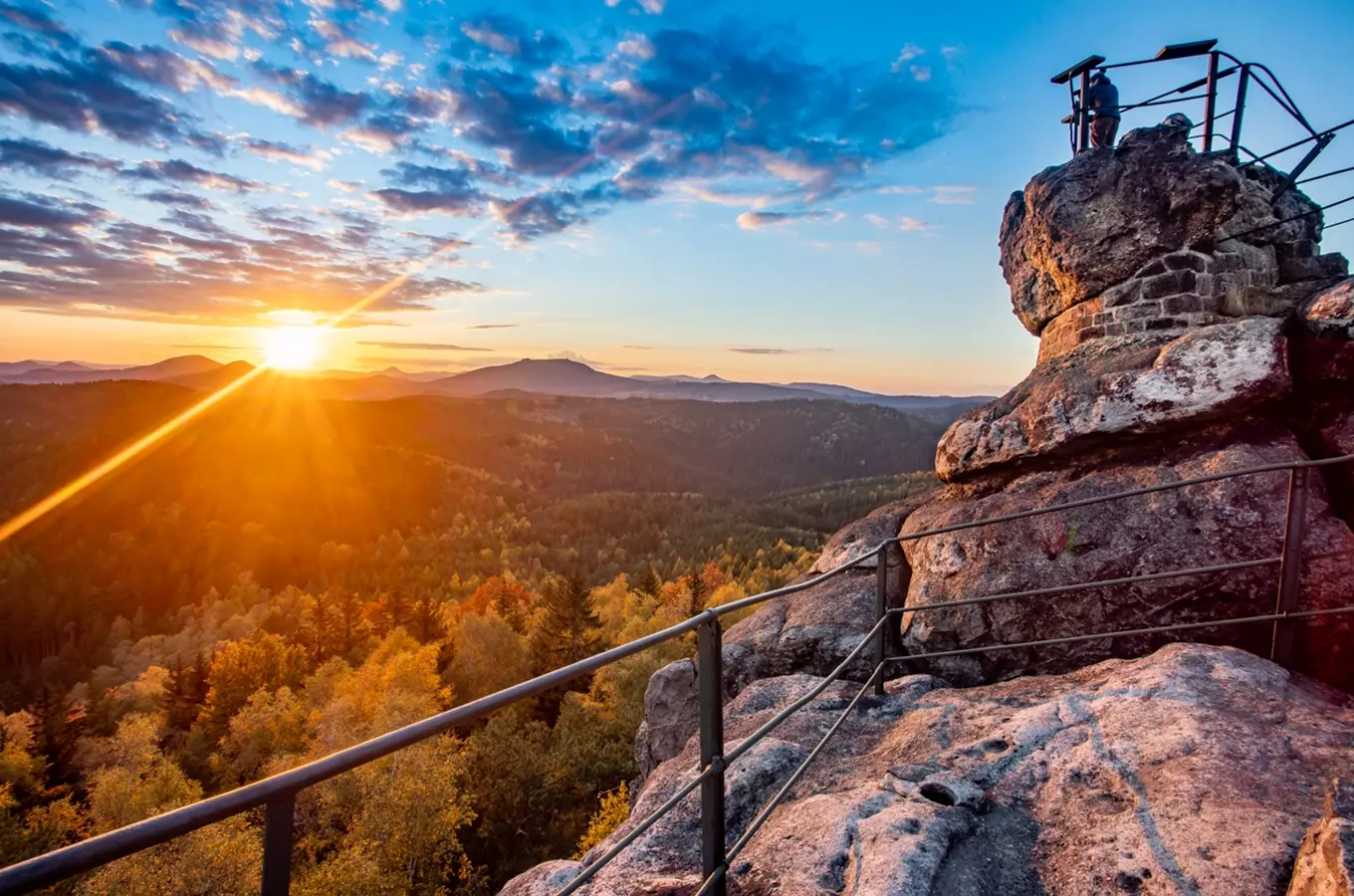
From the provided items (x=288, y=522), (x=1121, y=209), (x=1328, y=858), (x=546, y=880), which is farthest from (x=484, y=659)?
(x=288, y=522)

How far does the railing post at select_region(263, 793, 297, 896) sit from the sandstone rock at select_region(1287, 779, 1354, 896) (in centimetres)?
316

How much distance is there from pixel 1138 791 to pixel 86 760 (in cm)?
4993

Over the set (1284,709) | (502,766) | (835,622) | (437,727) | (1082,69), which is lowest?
(502,766)

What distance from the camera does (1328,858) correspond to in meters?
2.49

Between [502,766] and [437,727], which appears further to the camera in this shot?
[502,766]

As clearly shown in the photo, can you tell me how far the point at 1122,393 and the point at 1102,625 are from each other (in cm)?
261

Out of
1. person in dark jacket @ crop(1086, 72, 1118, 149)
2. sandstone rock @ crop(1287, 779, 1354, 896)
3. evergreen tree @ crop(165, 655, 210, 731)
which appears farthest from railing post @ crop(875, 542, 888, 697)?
evergreen tree @ crop(165, 655, 210, 731)

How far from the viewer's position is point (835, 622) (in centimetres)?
866

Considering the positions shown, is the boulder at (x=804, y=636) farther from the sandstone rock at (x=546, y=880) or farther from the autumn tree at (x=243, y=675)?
the autumn tree at (x=243, y=675)

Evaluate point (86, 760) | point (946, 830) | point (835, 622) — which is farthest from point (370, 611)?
point (946, 830)

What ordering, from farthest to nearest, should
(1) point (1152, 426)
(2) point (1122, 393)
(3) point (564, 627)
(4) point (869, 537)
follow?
(3) point (564, 627)
(4) point (869, 537)
(2) point (1122, 393)
(1) point (1152, 426)

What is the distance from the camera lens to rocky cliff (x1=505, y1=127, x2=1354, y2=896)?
329 cm

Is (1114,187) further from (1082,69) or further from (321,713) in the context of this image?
(321,713)

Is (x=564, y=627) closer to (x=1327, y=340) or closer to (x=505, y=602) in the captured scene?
(x=505, y=602)
